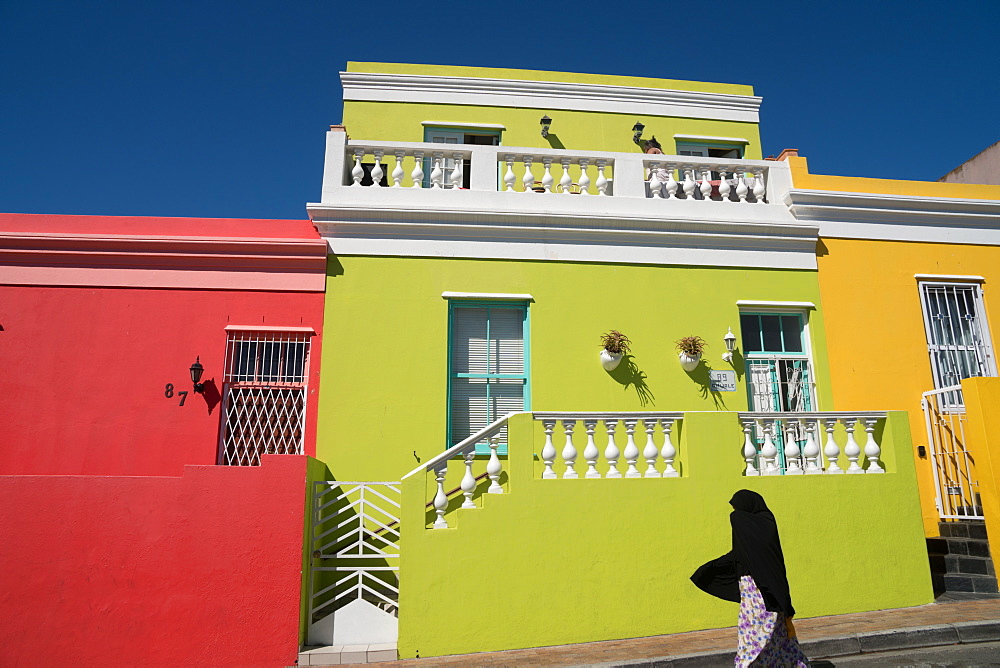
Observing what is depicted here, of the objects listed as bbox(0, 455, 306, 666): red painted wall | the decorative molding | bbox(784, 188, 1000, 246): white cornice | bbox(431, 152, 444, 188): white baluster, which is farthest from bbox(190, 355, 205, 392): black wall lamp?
bbox(784, 188, 1000, 246): white cornice

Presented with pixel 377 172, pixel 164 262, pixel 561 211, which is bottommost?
pixel 164 262

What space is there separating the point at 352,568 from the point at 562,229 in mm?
4551

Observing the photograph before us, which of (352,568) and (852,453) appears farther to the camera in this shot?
(852,453)

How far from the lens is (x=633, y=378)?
8.51m

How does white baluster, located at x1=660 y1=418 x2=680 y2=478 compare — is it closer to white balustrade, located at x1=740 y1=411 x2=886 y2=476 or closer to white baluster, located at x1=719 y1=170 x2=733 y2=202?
white balustrade, located at x1=740 y1=411 x2=886 y2=476

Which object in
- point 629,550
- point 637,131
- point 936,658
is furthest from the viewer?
point 637,131

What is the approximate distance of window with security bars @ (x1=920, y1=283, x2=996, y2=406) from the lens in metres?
9.21

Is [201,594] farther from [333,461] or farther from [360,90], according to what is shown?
[360,90]

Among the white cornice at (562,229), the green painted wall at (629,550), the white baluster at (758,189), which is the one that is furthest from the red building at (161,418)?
the white baluster at (758,189)

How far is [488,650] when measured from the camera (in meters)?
6.36

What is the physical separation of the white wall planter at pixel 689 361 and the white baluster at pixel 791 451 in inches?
55.0

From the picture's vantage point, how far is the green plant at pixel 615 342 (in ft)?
27.3

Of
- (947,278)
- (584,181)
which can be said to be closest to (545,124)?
(584,181)

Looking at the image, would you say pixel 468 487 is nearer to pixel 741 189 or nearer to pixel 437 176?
pixel 437 176
